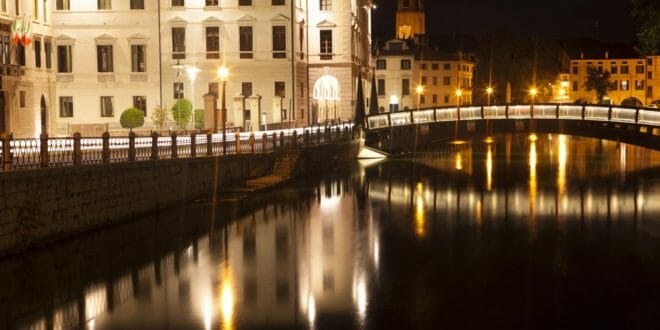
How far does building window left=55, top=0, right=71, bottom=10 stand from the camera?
6291 cm

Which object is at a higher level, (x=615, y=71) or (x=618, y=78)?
(x=615, y=71)

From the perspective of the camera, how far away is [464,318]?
1780 cm

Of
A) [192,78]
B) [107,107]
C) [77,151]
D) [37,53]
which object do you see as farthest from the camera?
[107,107]

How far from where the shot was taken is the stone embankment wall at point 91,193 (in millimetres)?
23047

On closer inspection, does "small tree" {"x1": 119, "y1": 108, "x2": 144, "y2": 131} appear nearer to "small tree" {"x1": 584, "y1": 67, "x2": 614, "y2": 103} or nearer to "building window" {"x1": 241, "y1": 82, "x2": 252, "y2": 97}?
"building window" {"x1": 241, "y1": 82, "x2": 252, "y2": 97}

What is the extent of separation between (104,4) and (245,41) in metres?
9.40

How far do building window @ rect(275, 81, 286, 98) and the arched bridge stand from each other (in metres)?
6.14

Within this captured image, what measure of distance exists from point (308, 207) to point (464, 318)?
1866 cm

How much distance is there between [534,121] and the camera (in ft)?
208

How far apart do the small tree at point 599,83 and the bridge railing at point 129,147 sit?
10281cm

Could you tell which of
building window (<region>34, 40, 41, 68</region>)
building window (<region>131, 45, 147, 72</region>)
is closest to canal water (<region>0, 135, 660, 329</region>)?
building window (<region>34, 40, 41, 68</region>)

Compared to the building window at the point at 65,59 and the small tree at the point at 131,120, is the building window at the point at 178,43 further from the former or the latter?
the small tree at the point at 131,120

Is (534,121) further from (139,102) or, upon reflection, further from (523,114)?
(139,102)

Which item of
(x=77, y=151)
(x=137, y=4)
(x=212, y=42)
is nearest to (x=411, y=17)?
(x=212, y=42)
